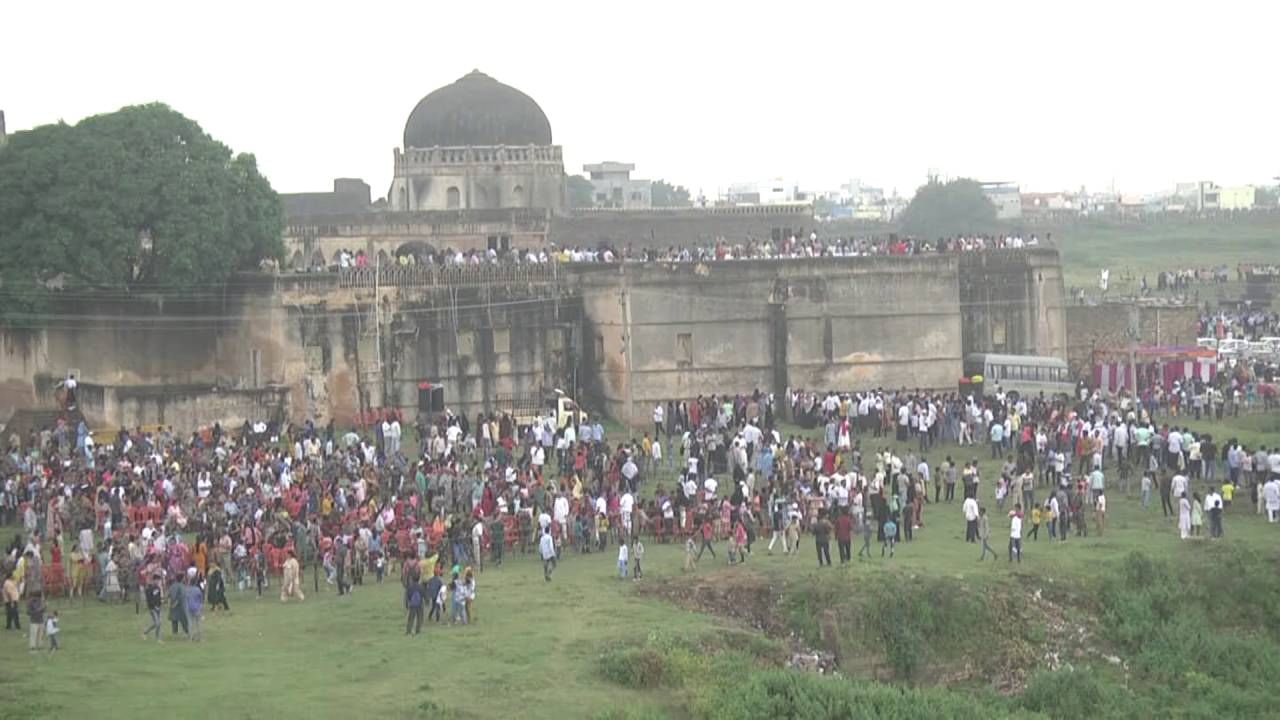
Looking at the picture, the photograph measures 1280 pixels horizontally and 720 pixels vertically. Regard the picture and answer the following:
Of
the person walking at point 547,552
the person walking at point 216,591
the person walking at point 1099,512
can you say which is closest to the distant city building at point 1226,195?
the person walking at point 1099,512

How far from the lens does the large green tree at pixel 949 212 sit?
327ft

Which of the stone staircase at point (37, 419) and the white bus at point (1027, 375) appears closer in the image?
the stone staircase at point (37, 419)

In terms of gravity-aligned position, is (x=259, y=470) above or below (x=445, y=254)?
below

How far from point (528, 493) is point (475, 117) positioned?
108 feet

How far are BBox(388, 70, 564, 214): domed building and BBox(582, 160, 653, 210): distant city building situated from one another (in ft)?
86.0

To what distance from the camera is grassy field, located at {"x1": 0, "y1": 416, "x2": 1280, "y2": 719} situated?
21688 mm

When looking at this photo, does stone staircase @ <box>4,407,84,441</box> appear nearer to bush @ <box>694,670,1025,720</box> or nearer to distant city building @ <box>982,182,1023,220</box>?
bush @ <box>694,670,1025,720</box>

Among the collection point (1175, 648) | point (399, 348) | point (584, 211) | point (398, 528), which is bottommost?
point (1175, 648)

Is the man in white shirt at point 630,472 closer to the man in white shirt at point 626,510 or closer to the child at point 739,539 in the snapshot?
the man in white shirt at point 626,510

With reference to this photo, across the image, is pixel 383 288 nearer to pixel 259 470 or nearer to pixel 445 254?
pixel 445 254

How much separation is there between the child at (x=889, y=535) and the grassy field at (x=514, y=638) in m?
0.32

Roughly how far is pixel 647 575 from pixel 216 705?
8.46 m

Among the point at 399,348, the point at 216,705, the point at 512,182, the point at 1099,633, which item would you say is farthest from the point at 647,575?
the point at 512,182

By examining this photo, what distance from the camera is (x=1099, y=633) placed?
92.0ft
